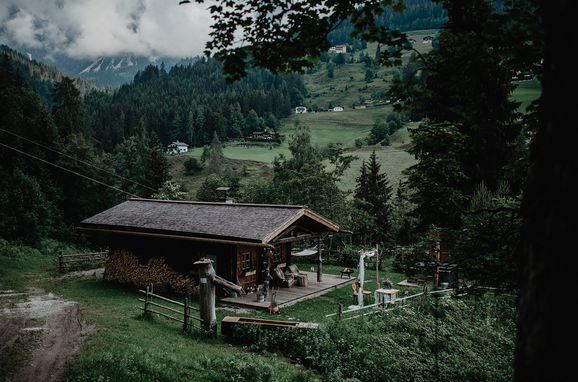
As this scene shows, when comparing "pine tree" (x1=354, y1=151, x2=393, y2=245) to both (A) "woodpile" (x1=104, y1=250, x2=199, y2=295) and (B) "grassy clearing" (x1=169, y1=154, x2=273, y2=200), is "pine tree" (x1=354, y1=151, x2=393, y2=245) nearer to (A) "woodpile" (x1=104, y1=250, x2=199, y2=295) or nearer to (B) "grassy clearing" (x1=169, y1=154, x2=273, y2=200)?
(A) "woodpile" (x1=104, y1=250, x2=199, y2=295)

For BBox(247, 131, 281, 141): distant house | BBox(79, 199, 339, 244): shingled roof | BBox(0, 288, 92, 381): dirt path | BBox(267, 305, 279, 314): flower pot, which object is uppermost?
BBox(247, 131, 281, 141): distant house

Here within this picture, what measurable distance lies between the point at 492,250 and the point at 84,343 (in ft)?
34.5

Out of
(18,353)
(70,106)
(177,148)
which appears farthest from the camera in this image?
(177,148)

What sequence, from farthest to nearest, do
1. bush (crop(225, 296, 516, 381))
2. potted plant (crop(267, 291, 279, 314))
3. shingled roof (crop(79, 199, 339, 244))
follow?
shingled roof (crop(79, 199, 339, 244)) → potted plant (crop(267, 291, 279, 314)) → bush (crop(225, 296, 516, 381))

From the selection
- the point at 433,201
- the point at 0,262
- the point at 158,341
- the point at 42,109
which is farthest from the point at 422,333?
the point at 42,109

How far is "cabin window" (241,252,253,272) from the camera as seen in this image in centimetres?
2307

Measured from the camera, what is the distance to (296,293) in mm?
23297

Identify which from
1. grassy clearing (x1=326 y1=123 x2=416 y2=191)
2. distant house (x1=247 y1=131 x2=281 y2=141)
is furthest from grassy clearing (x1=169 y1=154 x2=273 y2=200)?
distant house (x1=247 y1=131 x2=281 y2=141)

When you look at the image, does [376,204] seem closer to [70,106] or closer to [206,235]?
[206,235]

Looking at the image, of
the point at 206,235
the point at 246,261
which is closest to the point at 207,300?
the point at 206,235

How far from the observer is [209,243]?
23.1 metres

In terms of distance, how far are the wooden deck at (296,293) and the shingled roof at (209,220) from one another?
120 inches

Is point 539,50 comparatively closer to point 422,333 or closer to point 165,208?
point 422,333

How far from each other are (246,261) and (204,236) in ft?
9.11
